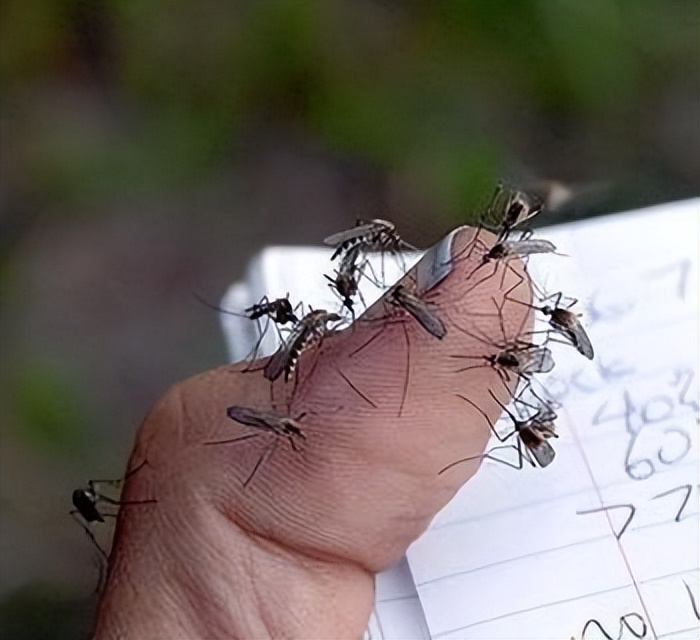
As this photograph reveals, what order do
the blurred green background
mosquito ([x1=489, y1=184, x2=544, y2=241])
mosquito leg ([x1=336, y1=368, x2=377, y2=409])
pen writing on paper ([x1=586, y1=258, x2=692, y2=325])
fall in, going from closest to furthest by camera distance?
mosquito leg ([x1=336, y1=368, x2=377, y2=409]) → mosquito ([x1=489, y1=184, x2=544, y2=241]) → pen writing on paper ([x1=586, y1=258, x2=692, y2=325]) → the blurred green background

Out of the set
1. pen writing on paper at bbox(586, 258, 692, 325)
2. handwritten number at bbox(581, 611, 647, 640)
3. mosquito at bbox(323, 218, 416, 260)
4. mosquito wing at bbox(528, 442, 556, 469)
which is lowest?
handwritten number at bbox(581, 611, 647, 640)

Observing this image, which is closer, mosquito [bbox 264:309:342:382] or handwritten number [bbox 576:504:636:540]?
mosquito [bbox 264:309:342:382]

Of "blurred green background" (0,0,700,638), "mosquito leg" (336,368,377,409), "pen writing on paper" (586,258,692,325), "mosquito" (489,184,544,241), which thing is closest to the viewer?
"mosquito leg" (336,368,377,409)

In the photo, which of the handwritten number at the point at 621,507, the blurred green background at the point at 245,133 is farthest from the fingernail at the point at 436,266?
the blurred green background at the point at 245,133

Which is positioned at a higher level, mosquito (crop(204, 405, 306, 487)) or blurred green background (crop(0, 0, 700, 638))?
blurred green background (crop(0, 0, 700, 638))

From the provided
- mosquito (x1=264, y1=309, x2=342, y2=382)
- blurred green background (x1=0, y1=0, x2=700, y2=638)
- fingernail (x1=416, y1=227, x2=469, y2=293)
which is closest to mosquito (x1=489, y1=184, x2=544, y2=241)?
fingernail (x1=416, y1=227, x2=469, y2=293)

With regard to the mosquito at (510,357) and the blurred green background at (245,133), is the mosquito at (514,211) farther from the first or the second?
the blurred green background at (245,133)

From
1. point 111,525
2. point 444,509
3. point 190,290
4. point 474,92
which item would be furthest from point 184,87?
point 444,509

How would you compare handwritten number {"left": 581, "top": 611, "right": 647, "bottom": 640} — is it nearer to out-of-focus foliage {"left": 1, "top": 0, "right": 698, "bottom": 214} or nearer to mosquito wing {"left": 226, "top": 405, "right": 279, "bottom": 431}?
mosquito wing {"left": 226, "top": 405, "right": 279, "bottom": 431}

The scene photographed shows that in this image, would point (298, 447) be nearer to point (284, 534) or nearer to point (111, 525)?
point (284, 534)
